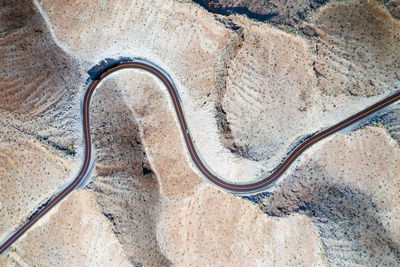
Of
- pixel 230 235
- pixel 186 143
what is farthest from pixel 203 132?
pixel 230 235

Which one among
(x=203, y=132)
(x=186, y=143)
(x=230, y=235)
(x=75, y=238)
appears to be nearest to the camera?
(x=75, y=238)

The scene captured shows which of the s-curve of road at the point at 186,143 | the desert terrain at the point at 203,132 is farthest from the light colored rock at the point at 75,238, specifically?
the s-curve of road at the point at 186,143

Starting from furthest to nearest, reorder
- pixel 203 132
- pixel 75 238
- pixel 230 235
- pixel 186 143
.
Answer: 1. pixel 186 143
2. pixel 203 132
3. pixel 230 235
4. pixel 75 238

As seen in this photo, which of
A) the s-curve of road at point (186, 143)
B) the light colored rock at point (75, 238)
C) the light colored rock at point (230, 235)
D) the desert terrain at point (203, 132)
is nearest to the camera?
the desert terrain at point (203, 132)

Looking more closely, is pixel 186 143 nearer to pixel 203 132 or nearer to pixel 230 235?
pixel 203 132

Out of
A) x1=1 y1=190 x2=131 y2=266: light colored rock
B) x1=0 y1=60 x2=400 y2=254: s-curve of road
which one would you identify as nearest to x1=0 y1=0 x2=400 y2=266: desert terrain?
x1=1 y1=190 x2=131 y2=266: light colored rock

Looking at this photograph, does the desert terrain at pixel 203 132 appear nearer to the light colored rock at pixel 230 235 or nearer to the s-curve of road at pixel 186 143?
the light colored rock at pixel 230 235

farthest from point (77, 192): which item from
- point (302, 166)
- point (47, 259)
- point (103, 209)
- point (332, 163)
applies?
point (332, 163)

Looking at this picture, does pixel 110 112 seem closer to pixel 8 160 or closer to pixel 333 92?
pixel 8 160
